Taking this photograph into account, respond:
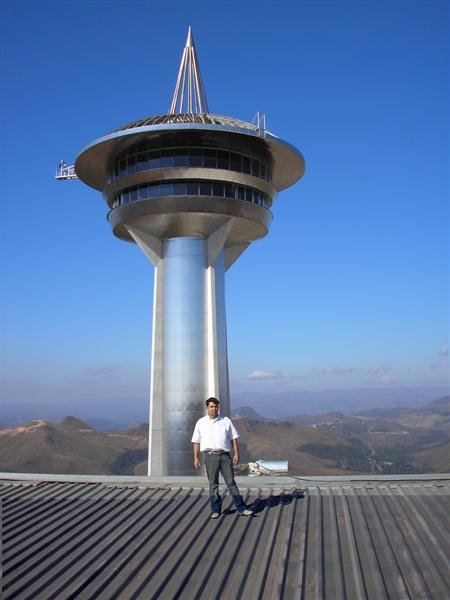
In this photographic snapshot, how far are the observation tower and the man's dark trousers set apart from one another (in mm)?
18023

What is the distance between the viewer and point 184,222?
3130cm

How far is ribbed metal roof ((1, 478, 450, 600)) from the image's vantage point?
8.43 metres

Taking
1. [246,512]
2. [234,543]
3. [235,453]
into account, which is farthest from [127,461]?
[234,543]

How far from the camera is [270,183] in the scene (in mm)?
33219

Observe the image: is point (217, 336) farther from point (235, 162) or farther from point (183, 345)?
point (235, 162)

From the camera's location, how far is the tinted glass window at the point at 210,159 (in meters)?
30.3

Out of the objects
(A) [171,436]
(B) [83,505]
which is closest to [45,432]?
(A) [171,436]

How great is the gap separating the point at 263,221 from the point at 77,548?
82.6 ft

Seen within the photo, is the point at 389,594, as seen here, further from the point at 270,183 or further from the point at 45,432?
the point at 45,432

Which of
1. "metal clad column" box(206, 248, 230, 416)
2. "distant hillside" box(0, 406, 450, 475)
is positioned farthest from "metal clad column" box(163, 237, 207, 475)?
"distant hillside" box(0, 406, 450, 475)

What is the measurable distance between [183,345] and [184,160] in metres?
9.24

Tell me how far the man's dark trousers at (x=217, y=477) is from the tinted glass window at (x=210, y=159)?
20793 millimetres

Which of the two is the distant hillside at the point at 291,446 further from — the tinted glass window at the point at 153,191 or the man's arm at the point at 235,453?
the man's arm at the point at 235,453

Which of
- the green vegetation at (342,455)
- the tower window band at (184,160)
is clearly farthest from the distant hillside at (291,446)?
the tower window band at (184,160)
